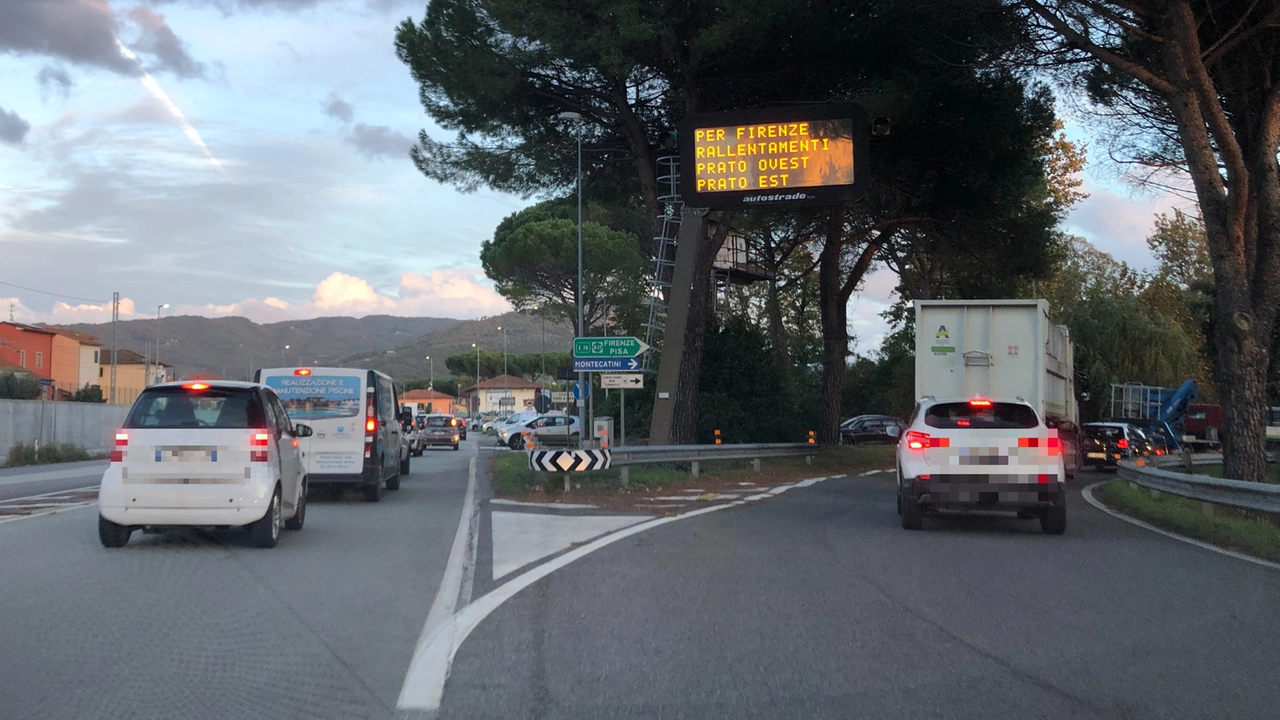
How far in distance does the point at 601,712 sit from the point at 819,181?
52.5ft

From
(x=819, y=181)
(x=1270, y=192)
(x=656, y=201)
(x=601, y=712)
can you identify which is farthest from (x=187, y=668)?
(x=656, y=201)

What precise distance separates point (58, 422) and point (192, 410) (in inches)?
1210

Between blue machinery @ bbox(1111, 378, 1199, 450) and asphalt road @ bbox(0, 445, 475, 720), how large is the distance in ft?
118

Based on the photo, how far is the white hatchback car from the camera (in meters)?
10.9

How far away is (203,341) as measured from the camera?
169750 millimetres

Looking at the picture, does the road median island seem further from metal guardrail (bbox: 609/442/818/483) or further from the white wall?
the white wall

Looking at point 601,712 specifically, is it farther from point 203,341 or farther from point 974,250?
point 203,341

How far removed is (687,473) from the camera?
911 inches

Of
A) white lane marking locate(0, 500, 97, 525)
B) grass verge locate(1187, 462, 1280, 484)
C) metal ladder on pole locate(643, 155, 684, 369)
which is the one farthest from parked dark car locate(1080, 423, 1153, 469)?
white lane marking locate(0, 500, 97, 525)

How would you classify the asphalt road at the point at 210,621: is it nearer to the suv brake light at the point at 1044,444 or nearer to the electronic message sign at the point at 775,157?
the suv brake light at the point at 1044,444

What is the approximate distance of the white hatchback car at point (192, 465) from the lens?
428 inches

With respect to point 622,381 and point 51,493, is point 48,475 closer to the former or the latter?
point 51,493

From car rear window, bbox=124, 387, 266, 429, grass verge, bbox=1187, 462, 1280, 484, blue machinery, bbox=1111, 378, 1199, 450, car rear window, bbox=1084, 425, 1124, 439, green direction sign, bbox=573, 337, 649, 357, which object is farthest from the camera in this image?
blue machinery, bbox=1111, 378, 1199, 450

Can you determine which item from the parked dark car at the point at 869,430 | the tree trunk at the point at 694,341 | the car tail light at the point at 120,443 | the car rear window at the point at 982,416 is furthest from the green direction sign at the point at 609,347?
the parked dark car at the point at 869,430
